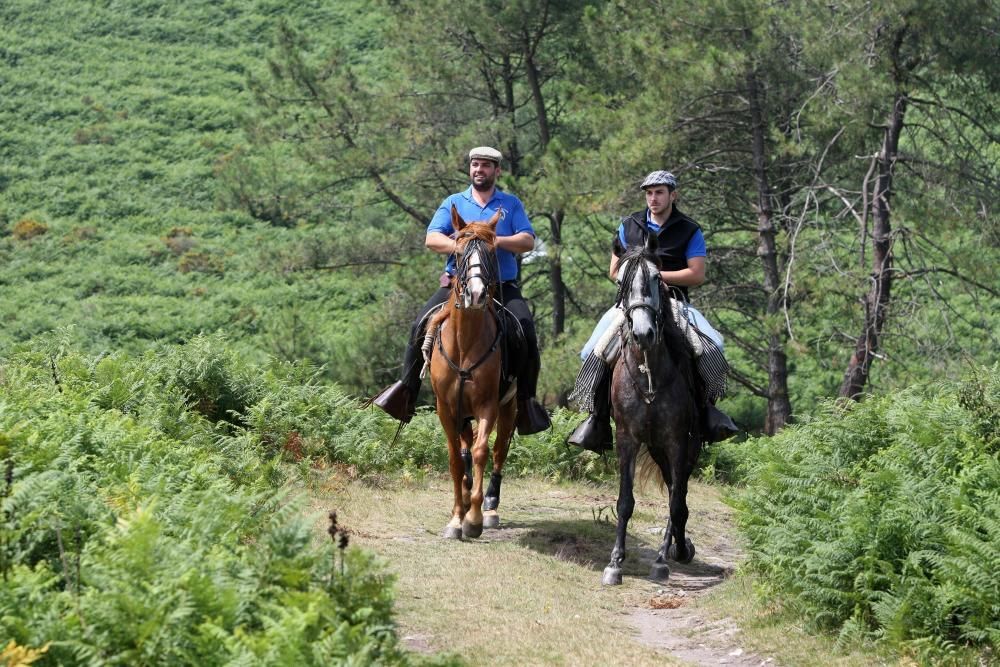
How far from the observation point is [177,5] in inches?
2581

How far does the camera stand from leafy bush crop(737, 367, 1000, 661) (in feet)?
22.3

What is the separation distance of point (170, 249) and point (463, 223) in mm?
33913

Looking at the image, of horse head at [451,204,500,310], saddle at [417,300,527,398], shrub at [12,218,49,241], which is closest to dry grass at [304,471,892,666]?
saddle at [417,300,527,398]

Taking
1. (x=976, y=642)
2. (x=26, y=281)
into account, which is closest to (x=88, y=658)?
(x=976, y=642)

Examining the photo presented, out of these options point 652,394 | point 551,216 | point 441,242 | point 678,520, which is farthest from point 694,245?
point 551,216

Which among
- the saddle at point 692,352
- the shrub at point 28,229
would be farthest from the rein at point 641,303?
the shrub at point 28,229

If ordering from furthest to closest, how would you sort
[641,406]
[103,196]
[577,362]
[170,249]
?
[103,196] < [170,249] < [577,362] < [641,406]

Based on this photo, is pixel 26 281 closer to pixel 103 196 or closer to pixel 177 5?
pixel 103 196

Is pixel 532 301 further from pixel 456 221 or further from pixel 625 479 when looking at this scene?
pixel 625 479

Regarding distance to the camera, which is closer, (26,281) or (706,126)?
(706,126)

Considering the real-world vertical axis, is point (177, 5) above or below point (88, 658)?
above

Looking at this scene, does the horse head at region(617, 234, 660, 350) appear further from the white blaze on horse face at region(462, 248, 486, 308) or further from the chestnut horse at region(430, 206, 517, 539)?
the chestnut horse at region(430, 206, 517, 539)

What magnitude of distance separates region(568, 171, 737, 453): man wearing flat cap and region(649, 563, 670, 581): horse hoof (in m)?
1.23

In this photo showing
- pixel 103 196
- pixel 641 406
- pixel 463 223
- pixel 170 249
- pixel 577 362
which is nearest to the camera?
pixel 641 406
